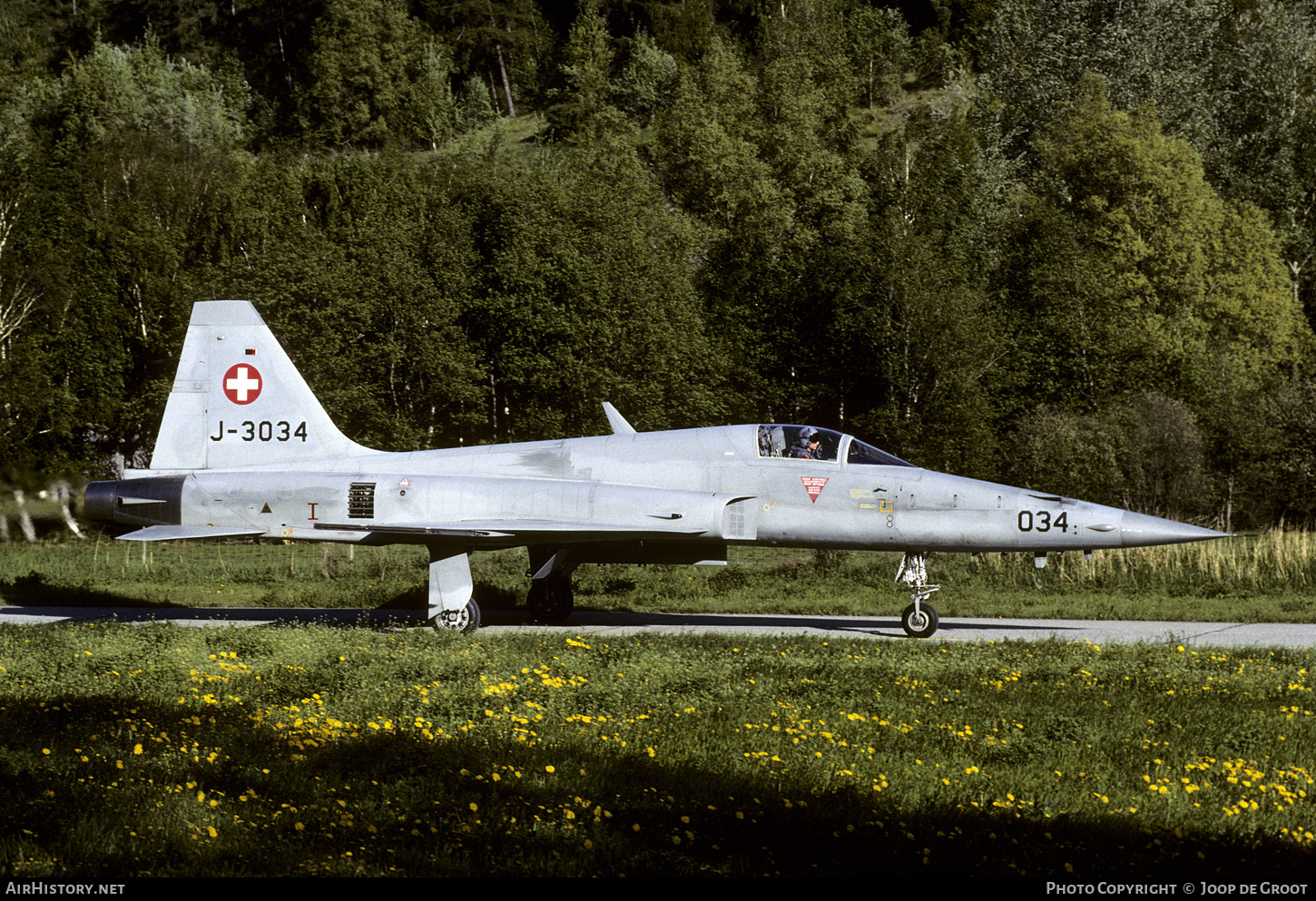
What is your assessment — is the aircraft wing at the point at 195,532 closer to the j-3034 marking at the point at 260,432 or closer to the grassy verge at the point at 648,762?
the j-3034 marking at the point at 260,432

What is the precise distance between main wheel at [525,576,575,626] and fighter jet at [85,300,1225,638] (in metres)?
0.37

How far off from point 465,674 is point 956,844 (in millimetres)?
5720

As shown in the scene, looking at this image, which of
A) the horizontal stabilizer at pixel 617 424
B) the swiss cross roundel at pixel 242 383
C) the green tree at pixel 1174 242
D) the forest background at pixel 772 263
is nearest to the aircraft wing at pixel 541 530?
the horizontal stabilizer at pixel 617 424

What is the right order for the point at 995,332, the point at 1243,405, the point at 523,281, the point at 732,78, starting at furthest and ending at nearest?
the point at 732,78, the point at 995,332, the point at 1243,405, the point at 523,281

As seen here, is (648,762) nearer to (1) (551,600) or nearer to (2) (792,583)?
(1) (551,600)

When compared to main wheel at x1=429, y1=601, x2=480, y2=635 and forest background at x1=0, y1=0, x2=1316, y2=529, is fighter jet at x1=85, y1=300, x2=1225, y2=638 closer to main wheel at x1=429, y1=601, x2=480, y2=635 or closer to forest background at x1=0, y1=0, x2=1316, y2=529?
main wheel at x1=429, y1=601, x2=480, y2=635

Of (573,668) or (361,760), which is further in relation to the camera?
(573,668)

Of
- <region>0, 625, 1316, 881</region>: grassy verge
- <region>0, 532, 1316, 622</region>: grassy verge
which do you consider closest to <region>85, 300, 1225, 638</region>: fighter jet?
<region>0, 625, 1316, 881</region>: grassy verge

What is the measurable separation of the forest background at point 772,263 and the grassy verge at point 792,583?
2.96 m

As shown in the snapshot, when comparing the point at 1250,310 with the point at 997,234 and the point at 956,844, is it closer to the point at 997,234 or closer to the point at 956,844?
the point at 997,234

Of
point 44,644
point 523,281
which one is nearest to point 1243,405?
point 523,281

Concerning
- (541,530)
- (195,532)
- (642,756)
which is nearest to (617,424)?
(541,530)

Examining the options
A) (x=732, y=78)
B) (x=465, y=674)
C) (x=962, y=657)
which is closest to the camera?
(x=465, y=674)

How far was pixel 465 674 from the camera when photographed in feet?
35.9
